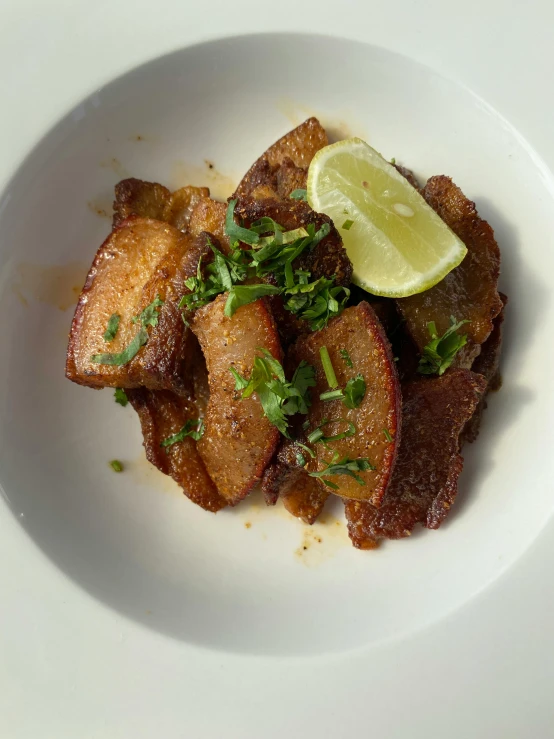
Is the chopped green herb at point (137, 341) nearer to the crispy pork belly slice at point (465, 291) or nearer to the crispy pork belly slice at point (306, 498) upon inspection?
the crispy pork belly slice at point (306, 498)

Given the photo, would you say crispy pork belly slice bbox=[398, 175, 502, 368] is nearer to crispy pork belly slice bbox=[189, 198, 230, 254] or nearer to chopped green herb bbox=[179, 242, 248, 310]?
chopped green herb bbox=[179, 242, 248, 310]

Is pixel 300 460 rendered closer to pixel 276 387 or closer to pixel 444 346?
pixel 276 387

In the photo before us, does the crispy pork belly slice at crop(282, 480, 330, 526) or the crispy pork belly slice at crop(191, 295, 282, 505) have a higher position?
the crispy pork belly slice at crop(191, 295, 282, 505)

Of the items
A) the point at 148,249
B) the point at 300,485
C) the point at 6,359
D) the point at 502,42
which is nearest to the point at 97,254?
the point at 148,249

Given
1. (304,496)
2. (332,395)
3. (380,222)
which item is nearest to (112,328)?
(332,395)

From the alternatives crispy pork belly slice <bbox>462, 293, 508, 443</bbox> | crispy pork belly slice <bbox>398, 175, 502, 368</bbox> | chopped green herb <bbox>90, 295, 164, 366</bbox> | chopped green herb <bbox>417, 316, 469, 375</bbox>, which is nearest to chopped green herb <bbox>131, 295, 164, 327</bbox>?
chopped green herb <bbox>90, 295, 164, 366</bbox>

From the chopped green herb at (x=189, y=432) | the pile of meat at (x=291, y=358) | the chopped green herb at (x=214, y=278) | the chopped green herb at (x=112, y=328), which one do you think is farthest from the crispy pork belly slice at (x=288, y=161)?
the chopped green herb at (x=189, y=432)
